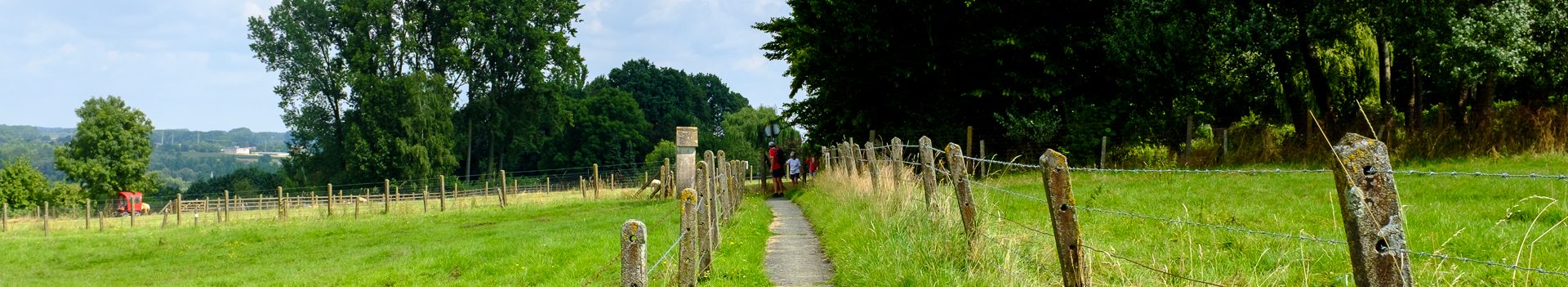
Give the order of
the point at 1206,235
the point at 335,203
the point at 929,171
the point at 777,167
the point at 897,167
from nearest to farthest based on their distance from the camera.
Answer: the point at 929,171
the point at 1206,235
the point at 897,167
the point at 777,167
the point at 335,203

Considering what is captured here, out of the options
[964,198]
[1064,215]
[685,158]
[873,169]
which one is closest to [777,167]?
[685,158]

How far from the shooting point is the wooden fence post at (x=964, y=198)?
6.96m

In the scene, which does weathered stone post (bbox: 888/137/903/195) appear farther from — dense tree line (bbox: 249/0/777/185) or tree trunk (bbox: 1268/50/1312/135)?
dense tree line (bbox: 249/0/777/185)

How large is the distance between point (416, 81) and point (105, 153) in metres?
20.7

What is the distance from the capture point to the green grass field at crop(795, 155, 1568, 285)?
20.2ft

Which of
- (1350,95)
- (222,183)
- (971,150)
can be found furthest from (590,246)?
(222,183)

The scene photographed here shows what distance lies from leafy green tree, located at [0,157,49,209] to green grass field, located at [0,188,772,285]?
125 ft

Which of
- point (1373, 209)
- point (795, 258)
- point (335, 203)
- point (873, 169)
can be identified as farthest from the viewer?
point (335, 203)

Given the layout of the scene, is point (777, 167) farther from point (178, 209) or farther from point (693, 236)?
point (178, 209)

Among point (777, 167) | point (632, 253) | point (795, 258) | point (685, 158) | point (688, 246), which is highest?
point (685, 158)

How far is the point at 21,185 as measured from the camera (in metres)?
59.6

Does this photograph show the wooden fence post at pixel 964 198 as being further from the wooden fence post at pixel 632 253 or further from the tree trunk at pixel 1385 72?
Result: the tree trunk at pixel 1385 72

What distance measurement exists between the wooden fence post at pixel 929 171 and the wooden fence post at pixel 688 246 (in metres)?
1.85

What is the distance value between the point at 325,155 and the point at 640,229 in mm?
55216
